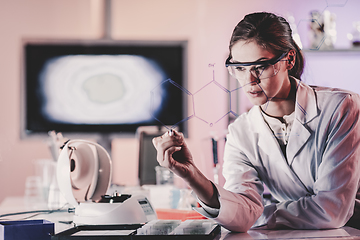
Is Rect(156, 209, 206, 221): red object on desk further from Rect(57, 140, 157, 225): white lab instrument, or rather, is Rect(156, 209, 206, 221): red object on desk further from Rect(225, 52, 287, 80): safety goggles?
Rect(225, 52, 287, 80): safety goggles

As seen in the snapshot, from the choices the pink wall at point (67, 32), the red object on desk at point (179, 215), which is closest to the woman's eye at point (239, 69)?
the red object on desk at point (179, 215)

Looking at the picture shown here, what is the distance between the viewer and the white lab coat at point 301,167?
3.54 ft

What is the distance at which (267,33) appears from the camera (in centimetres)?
111

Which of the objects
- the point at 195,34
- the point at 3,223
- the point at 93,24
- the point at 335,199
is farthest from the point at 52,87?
the point at 335,199

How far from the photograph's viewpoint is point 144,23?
351cm

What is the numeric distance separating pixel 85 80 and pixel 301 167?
250 cm

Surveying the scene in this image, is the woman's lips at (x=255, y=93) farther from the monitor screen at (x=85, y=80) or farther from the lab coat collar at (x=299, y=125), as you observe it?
the monitor screen at (x=85, y=80)

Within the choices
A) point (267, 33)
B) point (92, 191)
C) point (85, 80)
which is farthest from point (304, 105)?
point (85, 80)

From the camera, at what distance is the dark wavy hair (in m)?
1.10

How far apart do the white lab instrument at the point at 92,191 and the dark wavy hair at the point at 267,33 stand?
0.54 meters

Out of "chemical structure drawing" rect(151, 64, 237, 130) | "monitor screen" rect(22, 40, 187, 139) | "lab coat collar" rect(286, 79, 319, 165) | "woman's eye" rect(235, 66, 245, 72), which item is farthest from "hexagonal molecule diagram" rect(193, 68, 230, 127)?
"monitor screen" rect(22, 40, 187, 139)

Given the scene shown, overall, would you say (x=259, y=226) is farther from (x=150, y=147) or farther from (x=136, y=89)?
(x=136, y=89)

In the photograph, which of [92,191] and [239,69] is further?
[92,191]

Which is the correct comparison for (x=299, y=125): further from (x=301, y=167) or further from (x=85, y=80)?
(x=85, y=80)
